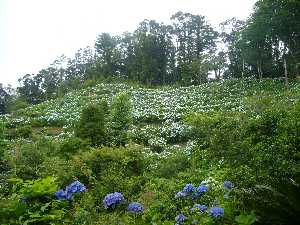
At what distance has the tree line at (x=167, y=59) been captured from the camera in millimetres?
58031

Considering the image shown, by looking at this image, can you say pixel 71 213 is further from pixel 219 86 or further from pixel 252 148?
pixel 219 86

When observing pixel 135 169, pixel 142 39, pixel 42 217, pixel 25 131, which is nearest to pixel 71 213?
pixel 42 217

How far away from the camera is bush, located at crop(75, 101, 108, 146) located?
73.9 feet

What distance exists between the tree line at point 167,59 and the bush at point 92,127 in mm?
32186

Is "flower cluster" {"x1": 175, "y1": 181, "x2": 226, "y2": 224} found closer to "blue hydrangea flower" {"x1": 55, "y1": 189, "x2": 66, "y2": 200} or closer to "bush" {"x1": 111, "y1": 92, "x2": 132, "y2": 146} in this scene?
"blue hydrangea flower" {"x1": 55, "y1": 189, "x2": 66, "y2": 200}

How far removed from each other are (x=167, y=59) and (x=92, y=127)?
183ft

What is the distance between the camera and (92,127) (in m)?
22.7

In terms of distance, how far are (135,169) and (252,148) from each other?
5.61 metres

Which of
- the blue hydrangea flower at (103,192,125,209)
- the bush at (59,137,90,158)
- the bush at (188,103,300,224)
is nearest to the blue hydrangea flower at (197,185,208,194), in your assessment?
the bush at (188,103,300,224)

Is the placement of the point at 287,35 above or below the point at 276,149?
above

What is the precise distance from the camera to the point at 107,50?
82438mm

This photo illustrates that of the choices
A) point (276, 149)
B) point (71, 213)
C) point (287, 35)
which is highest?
point (287, 35)

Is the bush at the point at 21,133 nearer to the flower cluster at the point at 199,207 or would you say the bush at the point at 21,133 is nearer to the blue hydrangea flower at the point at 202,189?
the flower cluster at the point at 199,207

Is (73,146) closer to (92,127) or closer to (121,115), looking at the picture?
(92,127)
